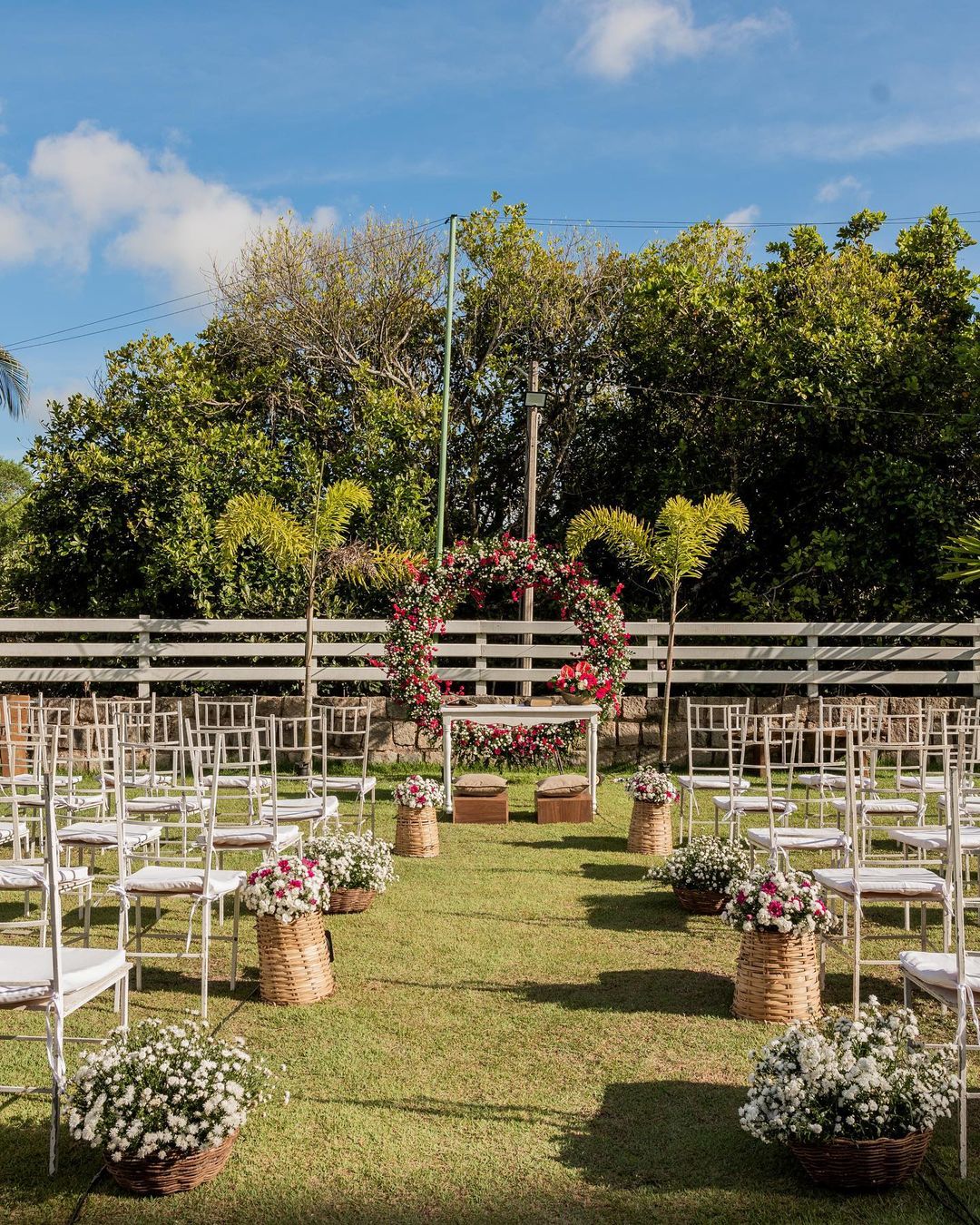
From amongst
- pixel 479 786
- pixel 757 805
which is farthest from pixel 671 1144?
pixel 479 786

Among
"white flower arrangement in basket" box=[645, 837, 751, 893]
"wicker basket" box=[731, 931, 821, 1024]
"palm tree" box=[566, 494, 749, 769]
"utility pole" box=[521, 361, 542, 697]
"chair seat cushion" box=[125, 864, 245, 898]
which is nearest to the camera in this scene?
"wicker basket" box=[731, 931, 821, 1024]

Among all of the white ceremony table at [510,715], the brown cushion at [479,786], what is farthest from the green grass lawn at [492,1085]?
the white ceremony table at [510,715]

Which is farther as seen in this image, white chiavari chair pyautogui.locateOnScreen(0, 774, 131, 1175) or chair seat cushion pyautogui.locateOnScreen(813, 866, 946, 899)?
chair seat cushion pyautogui.locateOnScreen(813, 866, 946, 899)

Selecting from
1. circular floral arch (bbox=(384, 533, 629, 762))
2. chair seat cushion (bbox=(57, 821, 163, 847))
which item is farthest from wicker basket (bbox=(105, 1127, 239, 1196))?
circular floral arch (bbox=(384, 533, 629, 762))

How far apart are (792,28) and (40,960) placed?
7906 millimetres

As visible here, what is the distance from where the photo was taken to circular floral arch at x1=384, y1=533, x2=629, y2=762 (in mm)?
10961

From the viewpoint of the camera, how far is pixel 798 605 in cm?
1436

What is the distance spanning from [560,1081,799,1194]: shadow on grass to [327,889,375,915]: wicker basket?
103 inches

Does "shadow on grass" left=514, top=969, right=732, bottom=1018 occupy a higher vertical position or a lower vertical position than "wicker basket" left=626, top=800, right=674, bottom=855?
lower

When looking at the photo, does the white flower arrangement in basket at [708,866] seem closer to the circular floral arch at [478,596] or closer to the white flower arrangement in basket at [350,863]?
the white flower arrangement in basket at [350,863]

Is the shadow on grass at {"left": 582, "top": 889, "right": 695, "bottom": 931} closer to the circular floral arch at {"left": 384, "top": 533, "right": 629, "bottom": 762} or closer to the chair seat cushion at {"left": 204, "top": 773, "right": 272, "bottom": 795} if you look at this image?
the chair seat cushion at {"left": 204, "top": 773, "right": 272, "bottom": 795}

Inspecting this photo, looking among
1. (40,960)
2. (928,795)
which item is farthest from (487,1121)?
(928,795)

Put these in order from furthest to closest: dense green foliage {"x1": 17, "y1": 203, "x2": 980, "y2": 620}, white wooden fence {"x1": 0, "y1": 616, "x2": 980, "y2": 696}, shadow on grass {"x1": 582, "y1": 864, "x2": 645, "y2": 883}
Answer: dense green foliage {"x1": 17, "y1": 203, "x2": 980, "y2": 620} → white wooden fence {"x1": 0, "y1": 616, "x2": 980, "y2": 696} → shadow on grass {"x1": 582, "y1": 864, "x2": 645, "y2": 883}

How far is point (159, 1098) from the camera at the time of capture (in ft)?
9.85
